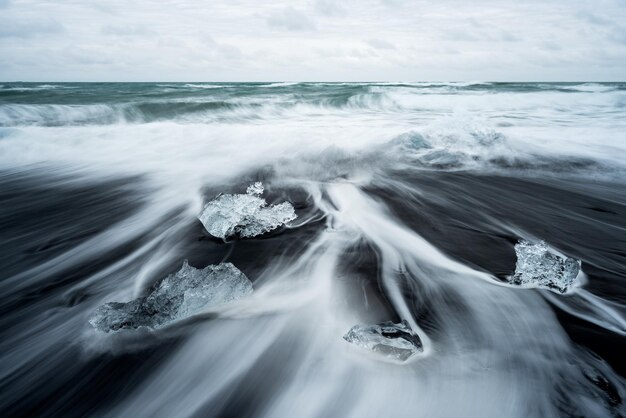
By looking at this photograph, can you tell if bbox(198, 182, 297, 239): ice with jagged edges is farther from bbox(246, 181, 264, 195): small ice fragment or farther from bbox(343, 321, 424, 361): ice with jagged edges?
bbox(343, 321, 424, 361): ice with jagged edges

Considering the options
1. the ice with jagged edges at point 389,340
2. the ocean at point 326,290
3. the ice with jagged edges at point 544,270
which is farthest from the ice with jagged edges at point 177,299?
the ice with jagged edges at point 544,270

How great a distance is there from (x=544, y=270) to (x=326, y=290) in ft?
5.53

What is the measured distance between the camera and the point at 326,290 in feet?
9.05

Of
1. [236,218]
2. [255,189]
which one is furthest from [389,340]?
[255,189]

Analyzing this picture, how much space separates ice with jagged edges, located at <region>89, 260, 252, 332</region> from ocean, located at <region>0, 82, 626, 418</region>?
0.22ft

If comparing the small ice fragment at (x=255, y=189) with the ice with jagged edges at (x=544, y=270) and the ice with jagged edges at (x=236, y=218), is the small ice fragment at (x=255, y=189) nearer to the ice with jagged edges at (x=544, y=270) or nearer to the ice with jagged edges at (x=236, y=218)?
the ice with jagged edges at (x=236, y=218)

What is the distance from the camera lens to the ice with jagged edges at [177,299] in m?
2.26

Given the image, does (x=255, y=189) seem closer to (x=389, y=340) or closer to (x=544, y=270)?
(x=389, y=340)

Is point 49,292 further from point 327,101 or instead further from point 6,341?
point 327,101

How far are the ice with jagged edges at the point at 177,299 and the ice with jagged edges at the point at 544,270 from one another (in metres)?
2.15

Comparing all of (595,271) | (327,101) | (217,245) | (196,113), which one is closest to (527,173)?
(595,271)

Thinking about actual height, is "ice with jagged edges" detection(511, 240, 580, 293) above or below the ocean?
above

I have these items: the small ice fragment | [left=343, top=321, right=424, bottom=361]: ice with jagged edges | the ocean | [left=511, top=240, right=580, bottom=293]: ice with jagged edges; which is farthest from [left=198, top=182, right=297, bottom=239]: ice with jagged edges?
[left=511, top=240, right=580, bottom=293]: ice with jagged edges

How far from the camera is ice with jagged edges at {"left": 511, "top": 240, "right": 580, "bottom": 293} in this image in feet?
8.72
